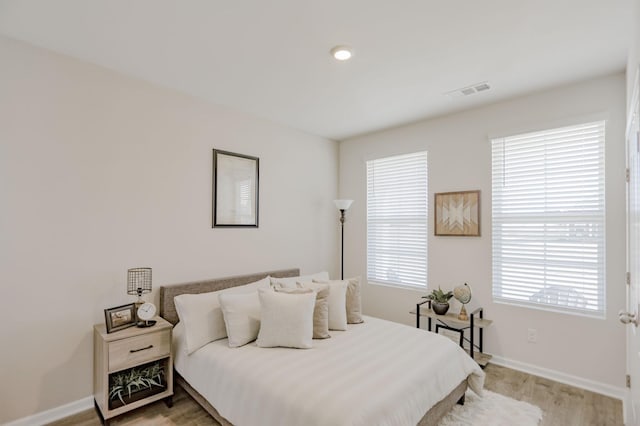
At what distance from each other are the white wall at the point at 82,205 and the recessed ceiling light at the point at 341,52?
155cm

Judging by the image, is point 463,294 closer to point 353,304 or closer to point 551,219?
point 551,219

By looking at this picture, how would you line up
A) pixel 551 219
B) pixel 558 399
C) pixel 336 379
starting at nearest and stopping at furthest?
1. pixel 336 379
2. pixel 558 399
3. pixel 551 219

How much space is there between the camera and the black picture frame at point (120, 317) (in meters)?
2.41

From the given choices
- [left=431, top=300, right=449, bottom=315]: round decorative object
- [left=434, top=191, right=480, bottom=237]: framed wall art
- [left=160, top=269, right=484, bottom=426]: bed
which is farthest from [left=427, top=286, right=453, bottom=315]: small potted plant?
[left=160, top=269, right=484, bottom=426]: bed

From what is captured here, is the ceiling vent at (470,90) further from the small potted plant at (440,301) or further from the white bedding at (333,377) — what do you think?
the white bedding at (333,377)

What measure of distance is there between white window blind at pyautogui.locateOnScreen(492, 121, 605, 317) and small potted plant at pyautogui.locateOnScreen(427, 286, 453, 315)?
1.61ft

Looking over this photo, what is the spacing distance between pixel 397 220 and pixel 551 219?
5.51ft

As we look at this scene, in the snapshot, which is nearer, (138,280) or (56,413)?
(56,413)

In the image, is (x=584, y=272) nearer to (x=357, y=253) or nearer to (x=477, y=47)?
(x=477, y=47)

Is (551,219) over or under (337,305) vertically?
over

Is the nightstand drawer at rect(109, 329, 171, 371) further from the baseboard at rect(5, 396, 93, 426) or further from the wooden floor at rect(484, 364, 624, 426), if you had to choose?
the wooden floor at rect(484, 364, 624, 426)

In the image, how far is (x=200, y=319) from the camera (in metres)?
2.57

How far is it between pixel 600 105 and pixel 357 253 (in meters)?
3.07

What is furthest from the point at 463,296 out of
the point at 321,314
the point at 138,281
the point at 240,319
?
the point at 138,281
